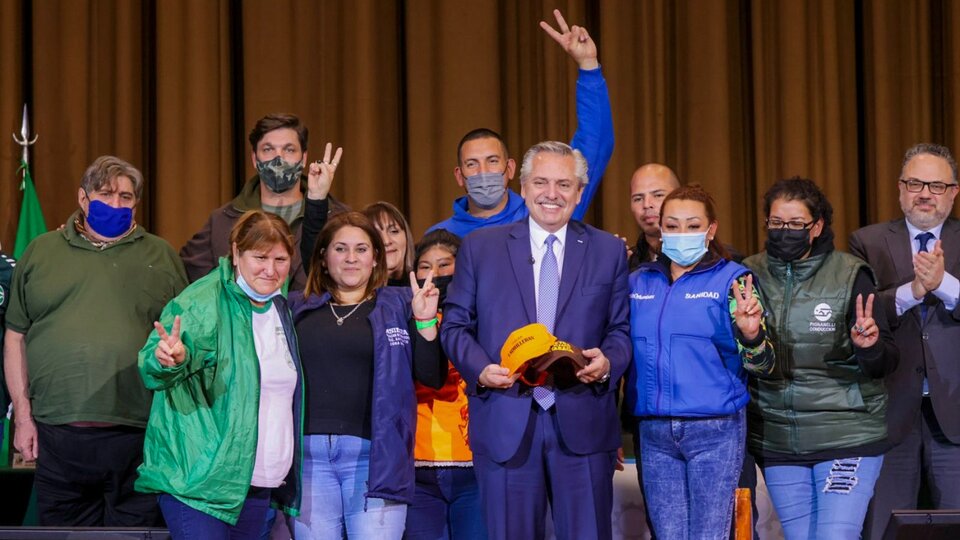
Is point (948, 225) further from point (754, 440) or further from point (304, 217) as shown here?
point (304, 217)

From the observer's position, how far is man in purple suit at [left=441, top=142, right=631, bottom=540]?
362 centimetres

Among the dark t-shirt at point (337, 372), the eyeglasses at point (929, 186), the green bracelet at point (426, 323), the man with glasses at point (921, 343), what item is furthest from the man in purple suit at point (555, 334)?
the eyeglasses at point (929, 186)

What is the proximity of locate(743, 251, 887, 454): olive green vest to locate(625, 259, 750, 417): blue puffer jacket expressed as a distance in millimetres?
269

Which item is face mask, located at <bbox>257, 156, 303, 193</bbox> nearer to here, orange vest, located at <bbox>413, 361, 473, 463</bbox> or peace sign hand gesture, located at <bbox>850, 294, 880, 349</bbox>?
orange vest, located at <bbox>413, 361, 473, 463</bbox>

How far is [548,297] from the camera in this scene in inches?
148

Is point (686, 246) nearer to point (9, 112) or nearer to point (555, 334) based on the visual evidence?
point (555, 334)

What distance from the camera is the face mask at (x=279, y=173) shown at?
181 inches

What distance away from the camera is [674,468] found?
3.79 m

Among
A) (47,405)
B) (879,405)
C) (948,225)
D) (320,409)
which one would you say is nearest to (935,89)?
(948,225)

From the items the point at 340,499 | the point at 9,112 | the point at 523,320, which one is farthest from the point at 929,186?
the point at 9,112

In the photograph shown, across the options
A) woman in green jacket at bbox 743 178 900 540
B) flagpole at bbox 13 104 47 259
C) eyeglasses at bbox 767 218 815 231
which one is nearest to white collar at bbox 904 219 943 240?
woman in green jacket at bbox 743 178 900 540

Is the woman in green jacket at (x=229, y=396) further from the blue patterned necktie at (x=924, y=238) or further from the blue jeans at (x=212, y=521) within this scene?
the blue patterned necktie at (x=924, y=238)

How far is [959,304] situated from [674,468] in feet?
4.24

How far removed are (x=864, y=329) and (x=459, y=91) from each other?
329 cm
